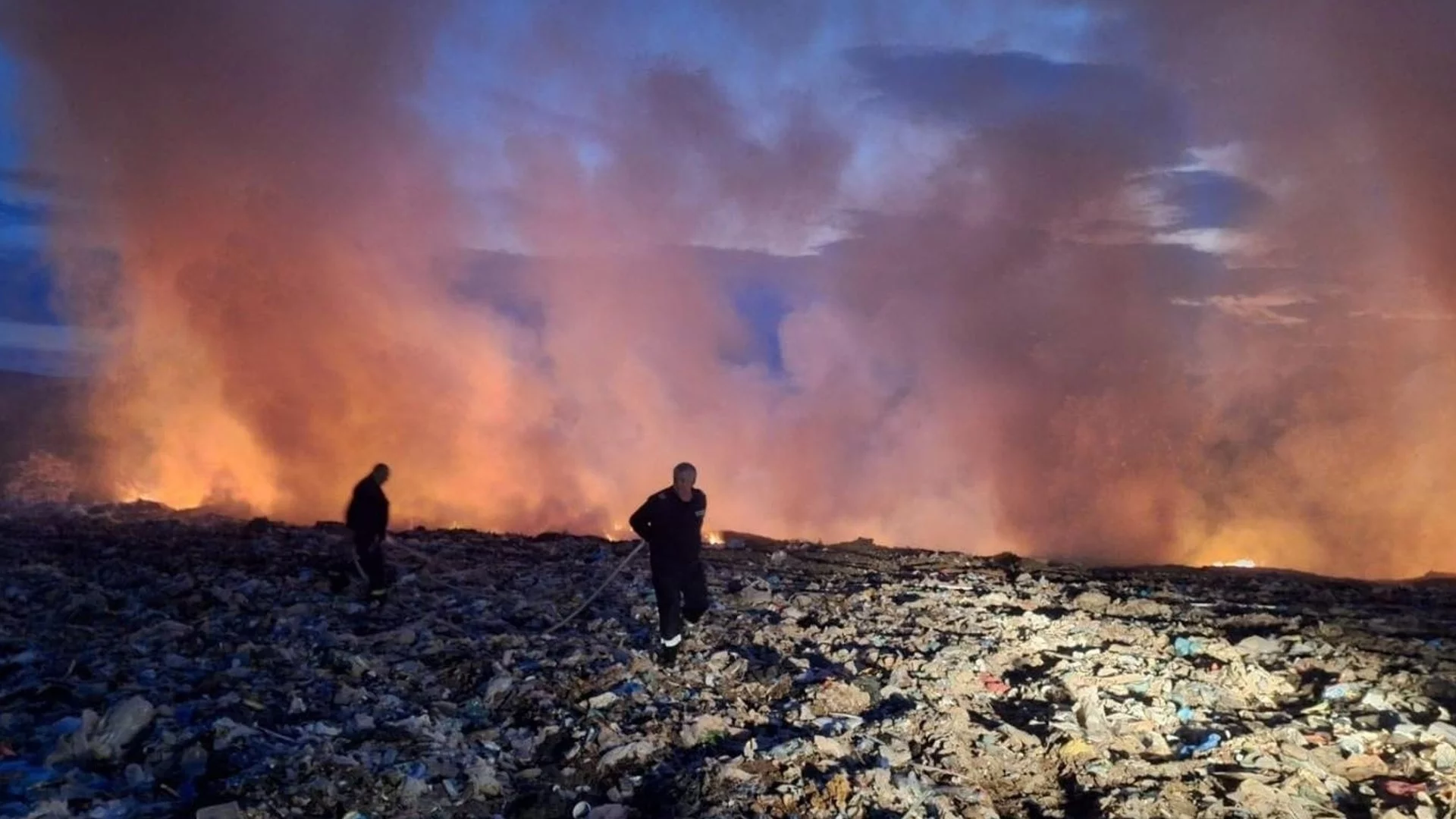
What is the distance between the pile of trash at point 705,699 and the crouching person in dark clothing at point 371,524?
0.32 meters

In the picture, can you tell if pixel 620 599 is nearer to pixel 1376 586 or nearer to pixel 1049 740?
pixel 1049 740

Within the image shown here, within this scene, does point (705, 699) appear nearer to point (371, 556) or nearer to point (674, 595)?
point (674, 595)

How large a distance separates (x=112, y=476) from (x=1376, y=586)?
924 inches

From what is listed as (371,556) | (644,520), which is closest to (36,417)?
(371,556)

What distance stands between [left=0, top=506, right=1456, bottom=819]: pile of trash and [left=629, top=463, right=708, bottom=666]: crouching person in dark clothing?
0.31 meters

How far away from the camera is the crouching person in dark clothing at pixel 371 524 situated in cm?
850

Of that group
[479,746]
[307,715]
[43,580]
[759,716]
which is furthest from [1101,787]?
[43,580]

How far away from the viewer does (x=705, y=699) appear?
609cm

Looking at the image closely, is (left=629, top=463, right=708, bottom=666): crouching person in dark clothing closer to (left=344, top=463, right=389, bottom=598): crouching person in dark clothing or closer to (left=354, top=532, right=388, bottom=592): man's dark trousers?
(left=344, top=463, right=389, bottom=598): crouching person in dark clothing

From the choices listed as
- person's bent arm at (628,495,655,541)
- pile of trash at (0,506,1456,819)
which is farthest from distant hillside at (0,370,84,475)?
person's bent arm at (628,495,655,541)

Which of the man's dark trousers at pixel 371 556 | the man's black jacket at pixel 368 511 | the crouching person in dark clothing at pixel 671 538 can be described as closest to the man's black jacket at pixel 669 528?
the crouching person in dark clothing at pixel 671 538

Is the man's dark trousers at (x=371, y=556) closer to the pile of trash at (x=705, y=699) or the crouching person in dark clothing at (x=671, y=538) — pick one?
the pile of trash at (x=705, y=699)

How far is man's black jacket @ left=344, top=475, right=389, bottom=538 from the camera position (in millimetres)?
8492

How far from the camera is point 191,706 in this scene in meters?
5.44
